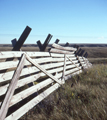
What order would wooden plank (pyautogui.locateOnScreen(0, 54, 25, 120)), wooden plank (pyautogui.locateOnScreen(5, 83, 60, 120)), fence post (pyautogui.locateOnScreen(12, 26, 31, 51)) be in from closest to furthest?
wooden plank (pyautogui.locateOnScreen(0, 54, 25, 120)), wooden plank (pyautogui.locateOnScreen(5, 83, 60, 120)), fence post (pyautogui.locateOnScreen(12, 26, 31, 51))

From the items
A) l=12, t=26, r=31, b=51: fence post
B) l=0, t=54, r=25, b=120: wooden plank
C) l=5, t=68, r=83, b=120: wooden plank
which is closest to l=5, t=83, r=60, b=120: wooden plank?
l=5, t=68, r=83, b=120: wooden plank

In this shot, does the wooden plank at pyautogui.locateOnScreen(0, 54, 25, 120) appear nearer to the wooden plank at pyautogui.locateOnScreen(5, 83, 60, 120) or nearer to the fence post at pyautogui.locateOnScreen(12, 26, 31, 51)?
the wooden plank at pyautogui.locateOnScreen(5, 83, 60, 120)

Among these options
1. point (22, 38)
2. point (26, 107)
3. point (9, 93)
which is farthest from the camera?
point (22, 38)

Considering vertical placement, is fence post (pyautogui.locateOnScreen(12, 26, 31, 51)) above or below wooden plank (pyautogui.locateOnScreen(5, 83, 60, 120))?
above

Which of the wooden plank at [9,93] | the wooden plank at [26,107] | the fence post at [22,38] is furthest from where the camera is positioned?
the fence post at [22,38]

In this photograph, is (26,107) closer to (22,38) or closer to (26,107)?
(26,107)

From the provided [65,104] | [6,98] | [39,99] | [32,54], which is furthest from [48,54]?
[6,98]

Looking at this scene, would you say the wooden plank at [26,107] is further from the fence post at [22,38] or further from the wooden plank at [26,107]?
the fence post at [22,38]

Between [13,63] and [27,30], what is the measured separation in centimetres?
111

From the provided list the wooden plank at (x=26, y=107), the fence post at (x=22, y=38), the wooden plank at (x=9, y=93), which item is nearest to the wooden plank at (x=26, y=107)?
the wooden plank at (x=26, y=107)

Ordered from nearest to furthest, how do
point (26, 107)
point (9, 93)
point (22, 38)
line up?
point (9, 93)
point (26, 107)
point (22, 38)

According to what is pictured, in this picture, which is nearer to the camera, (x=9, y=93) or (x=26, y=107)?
(x=9, y=93)

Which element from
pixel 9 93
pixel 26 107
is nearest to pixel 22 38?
pixel 9 93

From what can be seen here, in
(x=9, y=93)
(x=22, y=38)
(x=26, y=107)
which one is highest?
(x=22, y=38)
